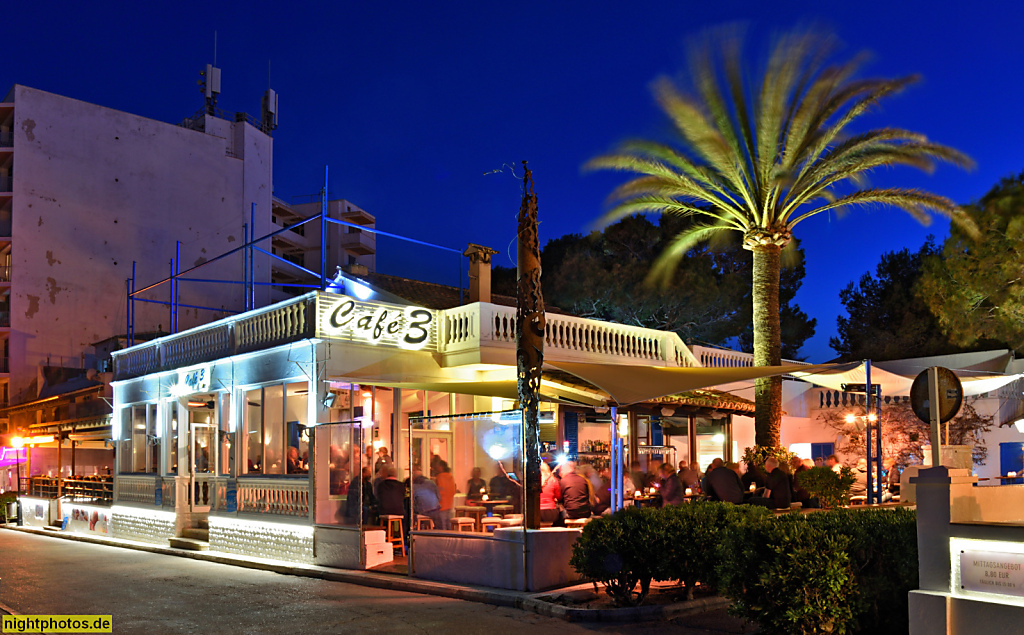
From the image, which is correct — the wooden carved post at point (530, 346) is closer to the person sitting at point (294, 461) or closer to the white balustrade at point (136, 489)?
the person sitting at point (294, 461)

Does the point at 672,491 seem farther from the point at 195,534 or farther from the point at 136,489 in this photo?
the point at 136,489

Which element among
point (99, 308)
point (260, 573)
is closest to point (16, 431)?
point (99, 308)

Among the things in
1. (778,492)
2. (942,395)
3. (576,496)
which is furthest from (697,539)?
(778,492)

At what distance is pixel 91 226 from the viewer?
38.9m

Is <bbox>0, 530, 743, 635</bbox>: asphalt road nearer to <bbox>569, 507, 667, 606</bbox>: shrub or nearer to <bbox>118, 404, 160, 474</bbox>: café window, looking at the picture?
<bbox>569, 507, 667, 606</bbox>: shrub

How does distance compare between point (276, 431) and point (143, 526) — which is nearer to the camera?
point (276, 431)

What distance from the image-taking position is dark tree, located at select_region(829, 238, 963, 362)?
36.5 m

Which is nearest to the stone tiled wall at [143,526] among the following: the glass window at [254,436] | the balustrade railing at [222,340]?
the balustrade railing at [222,340]

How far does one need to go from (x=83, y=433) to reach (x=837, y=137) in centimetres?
2285

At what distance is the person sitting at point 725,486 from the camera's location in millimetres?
13445

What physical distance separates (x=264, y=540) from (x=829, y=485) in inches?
398

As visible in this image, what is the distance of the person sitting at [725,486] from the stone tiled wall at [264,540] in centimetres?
690

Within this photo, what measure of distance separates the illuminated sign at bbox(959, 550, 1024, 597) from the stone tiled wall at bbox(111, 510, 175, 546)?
17929mm

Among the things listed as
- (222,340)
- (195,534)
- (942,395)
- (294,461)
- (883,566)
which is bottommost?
(195,534)
